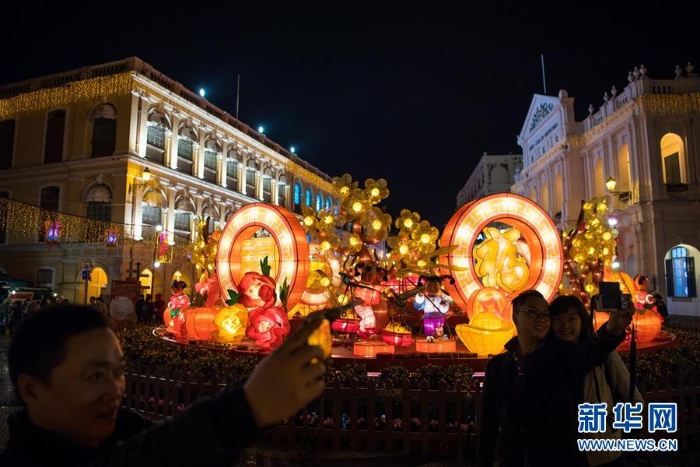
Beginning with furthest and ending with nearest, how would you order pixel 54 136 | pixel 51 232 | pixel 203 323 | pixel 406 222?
pixel 54 136, pixel 51 232, pixel 406 222, pixel 203 323

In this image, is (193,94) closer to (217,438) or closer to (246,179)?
(246,179)

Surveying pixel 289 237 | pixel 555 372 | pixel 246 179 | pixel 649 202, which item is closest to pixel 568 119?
pixel 649 202

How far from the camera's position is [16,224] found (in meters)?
24.3

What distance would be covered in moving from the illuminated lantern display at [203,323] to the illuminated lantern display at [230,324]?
0.59ft

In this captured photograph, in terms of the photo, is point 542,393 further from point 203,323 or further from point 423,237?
point 423,237

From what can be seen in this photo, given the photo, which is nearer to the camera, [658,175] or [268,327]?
[268,327]

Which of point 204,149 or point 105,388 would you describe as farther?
point 204,149

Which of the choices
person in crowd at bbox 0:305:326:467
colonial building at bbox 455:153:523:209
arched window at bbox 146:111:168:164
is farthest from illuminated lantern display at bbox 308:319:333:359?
colonial building at bbox 455:153:523:209

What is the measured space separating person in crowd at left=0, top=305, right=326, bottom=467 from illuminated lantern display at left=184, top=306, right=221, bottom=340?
8906 mm

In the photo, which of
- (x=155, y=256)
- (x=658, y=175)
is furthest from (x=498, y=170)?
(x=155, y=256)

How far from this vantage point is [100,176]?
25672 mm

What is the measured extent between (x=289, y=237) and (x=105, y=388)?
9.31 metres

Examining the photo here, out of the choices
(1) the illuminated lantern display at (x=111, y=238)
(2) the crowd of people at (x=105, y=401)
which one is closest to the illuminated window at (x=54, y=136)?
(1) the illuminated lantern display at (x=111, y=238)

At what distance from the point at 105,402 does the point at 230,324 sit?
8705mm
